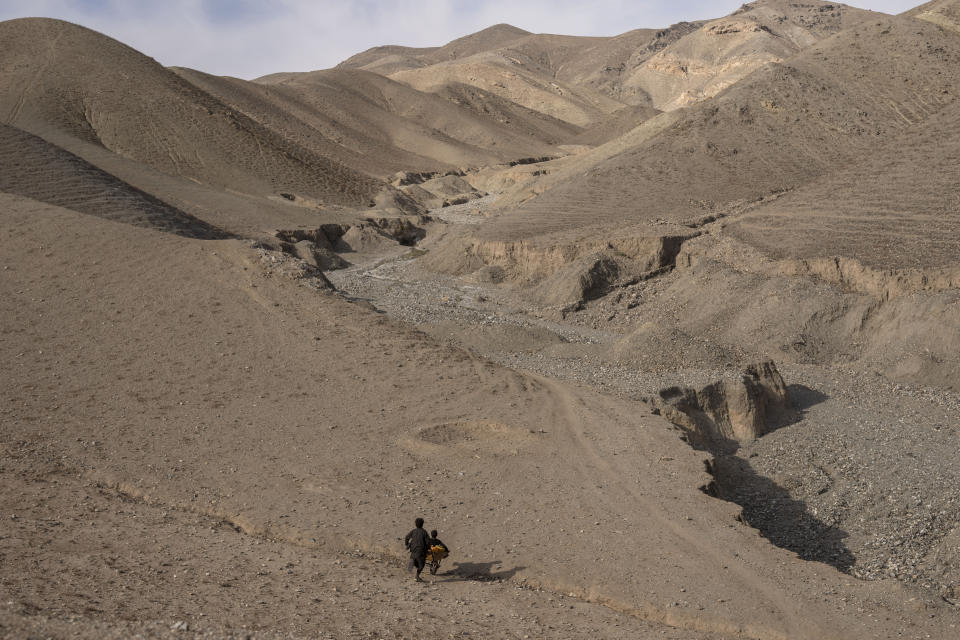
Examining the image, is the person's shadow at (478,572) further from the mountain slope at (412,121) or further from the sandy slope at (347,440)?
the mountain slope at (412,121)

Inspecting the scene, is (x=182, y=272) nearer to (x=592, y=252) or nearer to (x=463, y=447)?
(x=463, y=447)

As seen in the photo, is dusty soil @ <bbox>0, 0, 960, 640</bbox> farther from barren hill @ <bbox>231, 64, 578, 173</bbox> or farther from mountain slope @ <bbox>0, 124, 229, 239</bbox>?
barren hill @ <bbox>231, 64, 578, 173</bbox>

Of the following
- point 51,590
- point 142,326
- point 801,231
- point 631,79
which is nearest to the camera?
point 51,590

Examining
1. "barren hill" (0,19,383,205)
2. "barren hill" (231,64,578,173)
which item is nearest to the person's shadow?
"barren hill" (0,19,383,205)

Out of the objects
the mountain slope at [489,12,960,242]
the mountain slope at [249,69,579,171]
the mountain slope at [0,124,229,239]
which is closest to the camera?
the mountain slope at [0,124,229,239]

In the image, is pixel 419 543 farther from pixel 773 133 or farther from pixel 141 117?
pixel 141 117

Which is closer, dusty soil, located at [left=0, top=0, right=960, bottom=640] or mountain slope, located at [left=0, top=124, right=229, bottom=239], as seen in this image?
dusty soil, located at [left=0, top=0, right=960, bottom=640]

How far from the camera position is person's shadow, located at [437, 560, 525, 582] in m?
6.57

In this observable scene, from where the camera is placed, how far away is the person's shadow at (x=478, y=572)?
21.6 feet

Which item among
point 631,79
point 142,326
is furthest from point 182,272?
point 631,79

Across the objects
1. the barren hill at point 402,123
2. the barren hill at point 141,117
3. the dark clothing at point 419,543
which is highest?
the barren hill at point 402,123

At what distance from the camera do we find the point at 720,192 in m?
24.5

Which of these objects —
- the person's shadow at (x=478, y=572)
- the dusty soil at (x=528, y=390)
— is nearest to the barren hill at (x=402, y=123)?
the dusty soil at (x=528, y=390)

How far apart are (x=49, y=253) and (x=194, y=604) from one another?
10066mm
